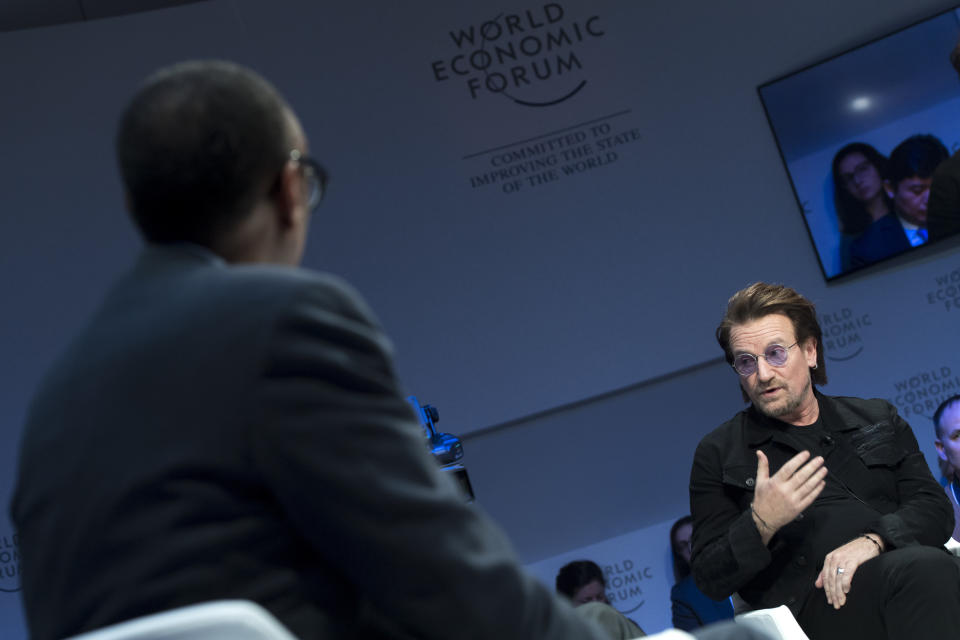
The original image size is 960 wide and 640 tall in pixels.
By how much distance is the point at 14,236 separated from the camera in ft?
15.8

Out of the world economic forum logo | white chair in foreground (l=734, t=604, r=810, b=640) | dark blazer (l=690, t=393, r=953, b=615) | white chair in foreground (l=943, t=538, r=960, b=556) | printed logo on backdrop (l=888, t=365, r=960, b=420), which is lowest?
printed logo on backdrop (l=888, t=365, r=960, b=420)

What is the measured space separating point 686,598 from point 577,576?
0.53 meters

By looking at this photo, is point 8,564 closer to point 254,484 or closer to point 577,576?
point 577,576

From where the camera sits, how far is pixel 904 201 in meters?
5.33

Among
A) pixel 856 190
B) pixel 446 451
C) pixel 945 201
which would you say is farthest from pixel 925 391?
pixel 446 451

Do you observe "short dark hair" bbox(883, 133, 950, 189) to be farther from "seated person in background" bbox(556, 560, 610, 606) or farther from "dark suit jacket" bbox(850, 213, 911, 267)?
"seated person in background" bbox(556, 560, 610, 606)

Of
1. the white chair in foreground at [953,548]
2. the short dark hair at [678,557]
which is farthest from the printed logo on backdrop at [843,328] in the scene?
the white chair in foreground at [953,548]

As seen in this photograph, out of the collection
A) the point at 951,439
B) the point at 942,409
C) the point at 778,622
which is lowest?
the point at 951,439

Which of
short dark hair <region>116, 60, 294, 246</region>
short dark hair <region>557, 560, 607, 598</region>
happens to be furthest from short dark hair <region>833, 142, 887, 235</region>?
short dark hair <region>116, 60, 294, 246</region>

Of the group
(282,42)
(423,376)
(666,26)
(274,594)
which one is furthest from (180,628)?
(666,26)

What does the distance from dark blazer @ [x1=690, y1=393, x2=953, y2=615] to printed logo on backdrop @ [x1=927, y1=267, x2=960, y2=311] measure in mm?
2911

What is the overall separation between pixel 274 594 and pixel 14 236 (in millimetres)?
4513

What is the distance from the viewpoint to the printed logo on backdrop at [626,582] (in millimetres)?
4953

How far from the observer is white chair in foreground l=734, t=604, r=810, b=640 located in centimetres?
214
